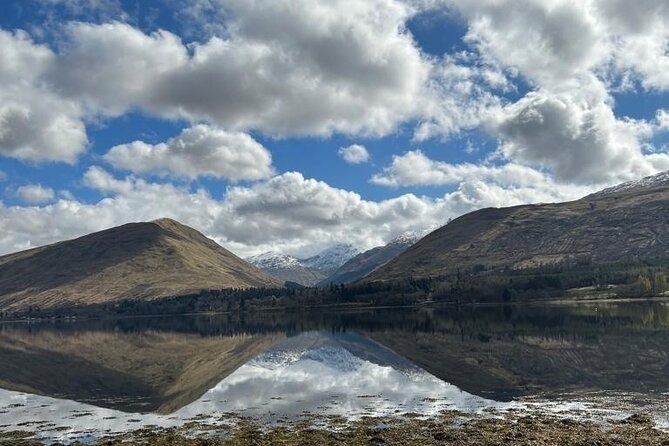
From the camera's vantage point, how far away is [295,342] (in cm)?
13412

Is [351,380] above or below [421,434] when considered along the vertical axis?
below

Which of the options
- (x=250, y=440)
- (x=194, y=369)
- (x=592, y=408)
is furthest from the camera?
(x=194, y=369)

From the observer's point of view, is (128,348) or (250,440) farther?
(128,348)

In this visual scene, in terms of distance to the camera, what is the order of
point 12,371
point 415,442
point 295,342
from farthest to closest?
point 295,342, point 12,371, point 415,442

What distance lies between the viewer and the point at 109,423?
49312 millimetres

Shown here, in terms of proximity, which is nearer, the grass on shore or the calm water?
the grass on shore

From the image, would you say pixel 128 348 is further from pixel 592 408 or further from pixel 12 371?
pixel 592 408

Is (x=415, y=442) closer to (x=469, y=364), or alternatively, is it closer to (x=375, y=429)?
(x=375, y=429)

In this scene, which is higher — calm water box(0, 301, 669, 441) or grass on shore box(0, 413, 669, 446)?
grass on shore box(0, 413, 669, 446)

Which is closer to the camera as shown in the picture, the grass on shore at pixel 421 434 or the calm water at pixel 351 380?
the grass on shore at pixel 421 434

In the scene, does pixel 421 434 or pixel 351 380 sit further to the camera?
pixel 351 380

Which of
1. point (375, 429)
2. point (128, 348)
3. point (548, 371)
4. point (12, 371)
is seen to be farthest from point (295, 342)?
point (375, 429)

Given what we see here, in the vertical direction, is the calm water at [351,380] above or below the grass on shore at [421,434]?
below

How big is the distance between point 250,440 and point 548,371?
135 feet
